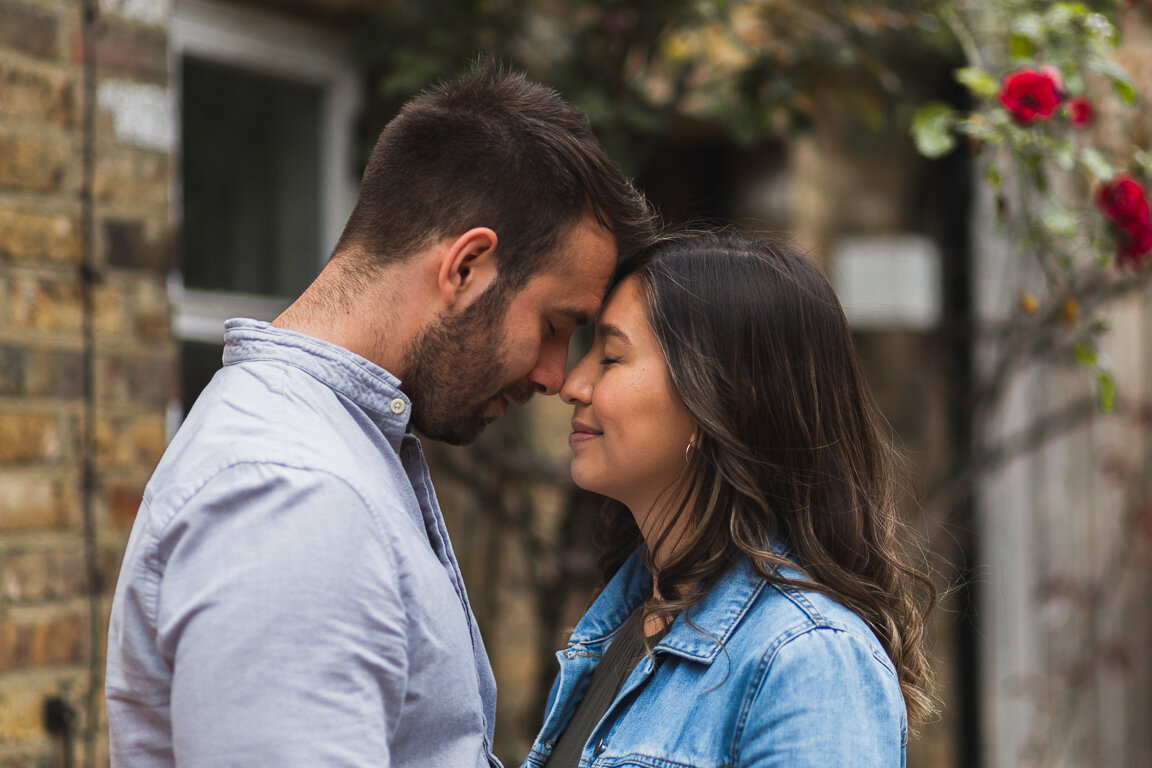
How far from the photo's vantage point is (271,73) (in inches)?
125

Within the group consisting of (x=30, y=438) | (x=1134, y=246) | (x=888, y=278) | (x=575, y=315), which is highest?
(x=1134, y=246)

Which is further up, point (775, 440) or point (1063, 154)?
point (1063, 154)

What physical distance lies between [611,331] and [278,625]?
0.80 metres

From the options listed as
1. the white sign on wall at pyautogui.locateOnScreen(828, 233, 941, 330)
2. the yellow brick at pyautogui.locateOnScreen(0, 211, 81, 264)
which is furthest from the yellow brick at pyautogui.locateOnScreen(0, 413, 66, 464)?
the white sign on wall at pyautogui.locateOnScreen(828, 233, 941, 330)

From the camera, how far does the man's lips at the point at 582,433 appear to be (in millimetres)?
1787

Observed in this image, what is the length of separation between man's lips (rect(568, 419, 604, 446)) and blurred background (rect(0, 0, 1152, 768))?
1.63 feet

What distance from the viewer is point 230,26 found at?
303 cm

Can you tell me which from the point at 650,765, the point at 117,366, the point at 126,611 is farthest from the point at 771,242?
the point at 117,366

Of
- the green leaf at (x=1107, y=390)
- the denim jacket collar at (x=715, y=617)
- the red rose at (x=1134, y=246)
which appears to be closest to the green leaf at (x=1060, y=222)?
the red rose at (x=1134, y=246)

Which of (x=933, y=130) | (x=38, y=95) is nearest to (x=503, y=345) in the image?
(x=38, y=95)

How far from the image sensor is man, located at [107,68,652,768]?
1.15 metres

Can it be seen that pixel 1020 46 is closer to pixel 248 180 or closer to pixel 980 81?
pixel 980 81

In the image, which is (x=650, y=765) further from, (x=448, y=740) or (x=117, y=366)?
(x=117, y=366)

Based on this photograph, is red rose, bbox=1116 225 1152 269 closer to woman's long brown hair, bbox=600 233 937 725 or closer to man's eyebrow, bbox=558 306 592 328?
woman's long brown hair, bbox=600 233 937 725
